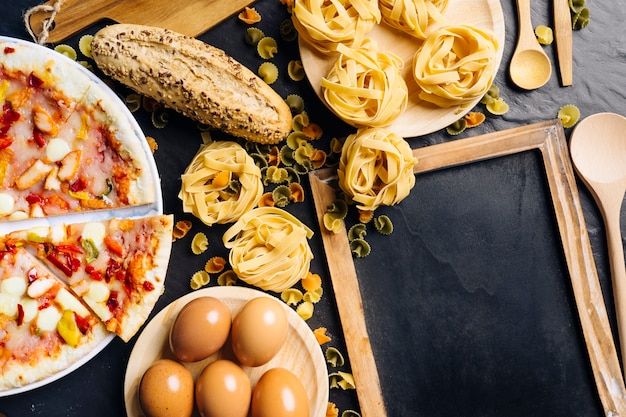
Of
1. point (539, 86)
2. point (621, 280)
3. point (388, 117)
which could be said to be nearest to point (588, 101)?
point (539, 86)

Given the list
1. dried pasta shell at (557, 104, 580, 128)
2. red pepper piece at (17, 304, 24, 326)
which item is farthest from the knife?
red pepper piece at (17, 304, 24, 326)

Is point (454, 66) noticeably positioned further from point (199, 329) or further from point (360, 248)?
point (199, 329)

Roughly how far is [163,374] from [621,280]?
9.22 feet

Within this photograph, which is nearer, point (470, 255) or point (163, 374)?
point (163, 374)

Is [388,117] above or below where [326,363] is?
above

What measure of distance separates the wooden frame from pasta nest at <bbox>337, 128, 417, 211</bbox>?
0.65 ft

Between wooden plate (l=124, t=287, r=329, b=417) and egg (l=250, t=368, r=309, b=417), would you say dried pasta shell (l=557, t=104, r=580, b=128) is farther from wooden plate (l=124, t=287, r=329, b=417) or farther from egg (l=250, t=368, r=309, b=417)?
egg (l=250, t=368, r=309, b=417)

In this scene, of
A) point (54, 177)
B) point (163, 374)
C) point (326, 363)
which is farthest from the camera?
point (326, 363)

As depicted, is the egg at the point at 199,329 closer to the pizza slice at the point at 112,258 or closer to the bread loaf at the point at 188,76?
the pizza slice at the point at 112,258

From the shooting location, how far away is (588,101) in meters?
3.79

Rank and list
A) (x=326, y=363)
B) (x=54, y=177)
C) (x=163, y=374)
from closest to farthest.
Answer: (x=163, y=374) → (x=54, y=177) → (x=326, y=363)

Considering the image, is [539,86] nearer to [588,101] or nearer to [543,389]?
[588,101]

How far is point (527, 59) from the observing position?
371 centimetres

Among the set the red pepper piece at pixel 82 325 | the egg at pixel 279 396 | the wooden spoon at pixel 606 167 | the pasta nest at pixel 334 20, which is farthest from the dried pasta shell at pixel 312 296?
the wooden spoon at pixel 606 167
